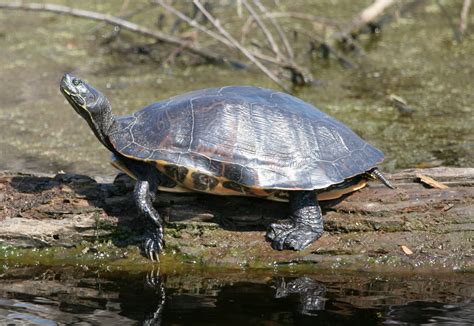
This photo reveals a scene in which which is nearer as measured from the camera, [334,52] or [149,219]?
[149,219]

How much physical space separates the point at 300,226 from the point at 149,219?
0.78 m

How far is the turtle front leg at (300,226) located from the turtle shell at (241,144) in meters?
0.13

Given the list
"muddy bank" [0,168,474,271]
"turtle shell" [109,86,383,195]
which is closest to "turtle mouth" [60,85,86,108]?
"turtle shell" [109,86,383,195]

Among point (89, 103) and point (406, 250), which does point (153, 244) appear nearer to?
point (89, 103)

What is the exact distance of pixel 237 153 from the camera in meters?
4.23

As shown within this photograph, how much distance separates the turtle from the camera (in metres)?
4.21

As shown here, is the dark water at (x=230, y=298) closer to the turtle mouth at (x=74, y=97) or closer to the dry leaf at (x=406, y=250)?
the dry leaf at (x=406, y=250)

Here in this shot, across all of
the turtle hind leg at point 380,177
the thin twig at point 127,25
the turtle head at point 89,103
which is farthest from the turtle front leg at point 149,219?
the thin twig at point 127,25

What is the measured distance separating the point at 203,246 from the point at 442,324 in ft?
4.32

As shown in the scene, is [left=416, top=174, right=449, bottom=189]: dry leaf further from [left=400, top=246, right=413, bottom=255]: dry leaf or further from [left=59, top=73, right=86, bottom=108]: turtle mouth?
[left=59, top=73, right=86, bottom=108]: turtle mouth

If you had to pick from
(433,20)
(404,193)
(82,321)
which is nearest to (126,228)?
(82,321)

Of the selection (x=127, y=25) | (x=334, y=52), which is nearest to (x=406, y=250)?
(x=127, y=25)

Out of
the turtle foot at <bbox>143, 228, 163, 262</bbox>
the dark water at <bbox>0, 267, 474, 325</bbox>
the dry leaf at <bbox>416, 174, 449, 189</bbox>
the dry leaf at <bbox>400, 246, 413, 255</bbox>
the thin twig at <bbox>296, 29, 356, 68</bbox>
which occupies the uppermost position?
the thin twig at <bbox>296, 29, 356, 68</bbox>

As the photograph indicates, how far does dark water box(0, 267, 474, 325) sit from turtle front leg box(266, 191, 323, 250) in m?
0.17
